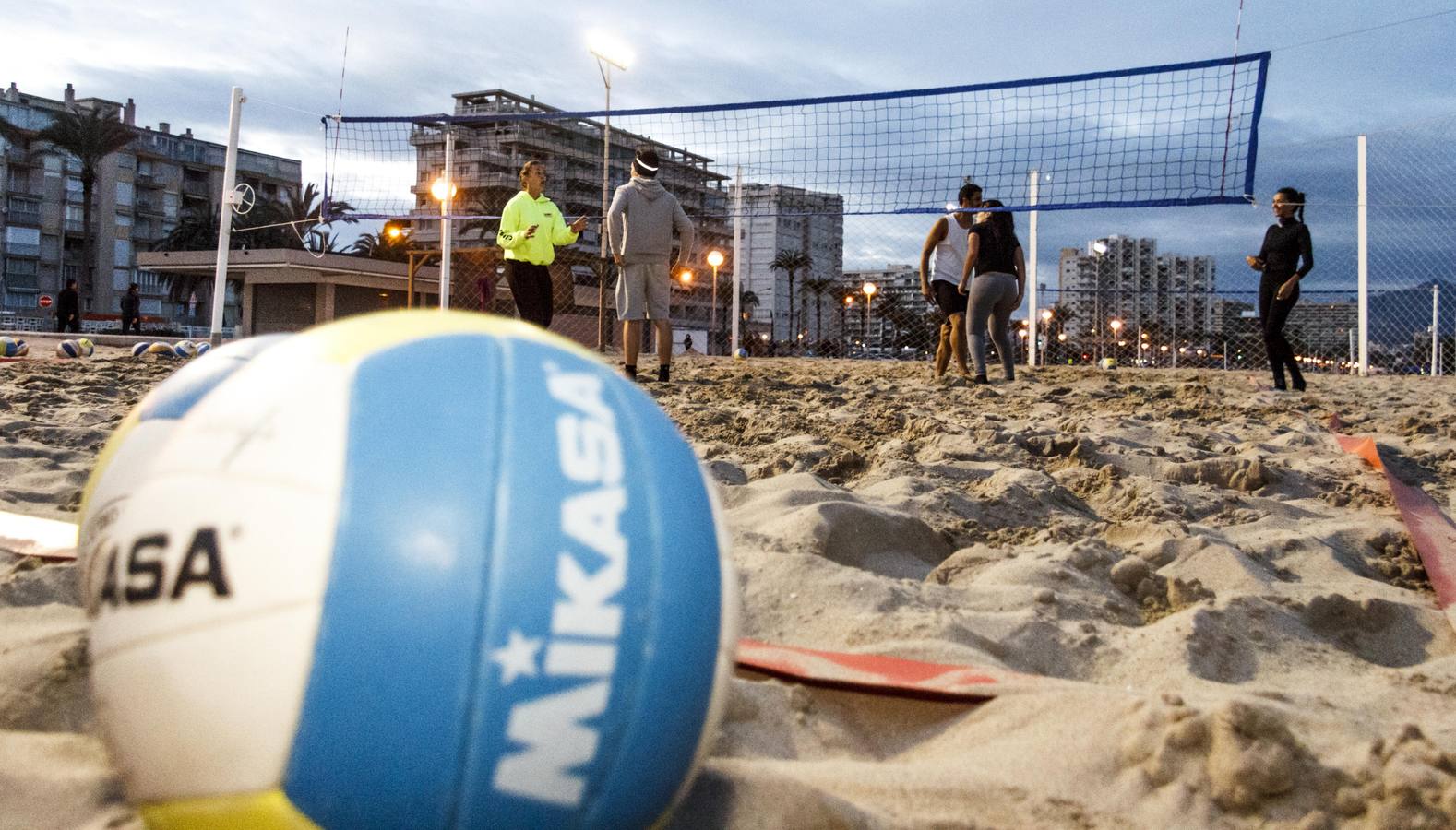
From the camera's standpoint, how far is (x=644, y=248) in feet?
23.2

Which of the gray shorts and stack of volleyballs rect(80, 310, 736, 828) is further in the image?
the gray shorts

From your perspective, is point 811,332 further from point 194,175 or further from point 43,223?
point 43,223

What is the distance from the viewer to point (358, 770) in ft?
3.59

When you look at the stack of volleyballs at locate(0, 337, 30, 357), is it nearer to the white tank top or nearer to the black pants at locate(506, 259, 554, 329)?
the black pants at locate(506, 259, 554, 329)

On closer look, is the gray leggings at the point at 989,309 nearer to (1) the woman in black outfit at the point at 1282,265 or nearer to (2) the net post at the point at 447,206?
(1) the woman in black outfit at the point at 1282,265

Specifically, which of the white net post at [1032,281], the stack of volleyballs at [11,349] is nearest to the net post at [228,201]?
the stack of volleyballs at [11,349]

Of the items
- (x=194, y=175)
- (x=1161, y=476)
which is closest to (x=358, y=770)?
(x=1161, y=476)

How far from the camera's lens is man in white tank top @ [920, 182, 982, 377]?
7.67 m

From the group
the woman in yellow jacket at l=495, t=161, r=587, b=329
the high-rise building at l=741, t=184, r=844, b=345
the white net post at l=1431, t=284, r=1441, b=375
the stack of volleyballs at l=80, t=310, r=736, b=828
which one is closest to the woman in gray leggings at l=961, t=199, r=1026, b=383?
the woman in yellow jacket at l=495, t=161, r=587, b=329

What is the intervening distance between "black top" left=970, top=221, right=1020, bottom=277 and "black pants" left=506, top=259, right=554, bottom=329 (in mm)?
3140

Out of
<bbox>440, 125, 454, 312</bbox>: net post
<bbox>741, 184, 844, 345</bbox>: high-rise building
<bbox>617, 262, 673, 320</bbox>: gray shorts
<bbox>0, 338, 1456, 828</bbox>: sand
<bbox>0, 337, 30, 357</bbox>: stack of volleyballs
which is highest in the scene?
<bbox>741, 184, 844, 345</bbox>: high-rise building

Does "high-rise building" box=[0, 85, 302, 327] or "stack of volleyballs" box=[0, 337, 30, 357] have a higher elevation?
"high-rise building" box=[0, 85, 302, 327]

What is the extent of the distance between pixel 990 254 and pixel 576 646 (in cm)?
674

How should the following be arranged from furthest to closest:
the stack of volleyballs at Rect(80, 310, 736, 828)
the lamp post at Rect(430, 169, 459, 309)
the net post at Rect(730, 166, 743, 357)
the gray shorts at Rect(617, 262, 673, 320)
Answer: the net post at Rect(730, 166, 743, 357) → the lamp post at Rect(430, 169, 459, 309) → the gray shorts at Rect(617, 262, 673, 320) → the stack of volleyballs at Rect(80, 310, 736, 828)
